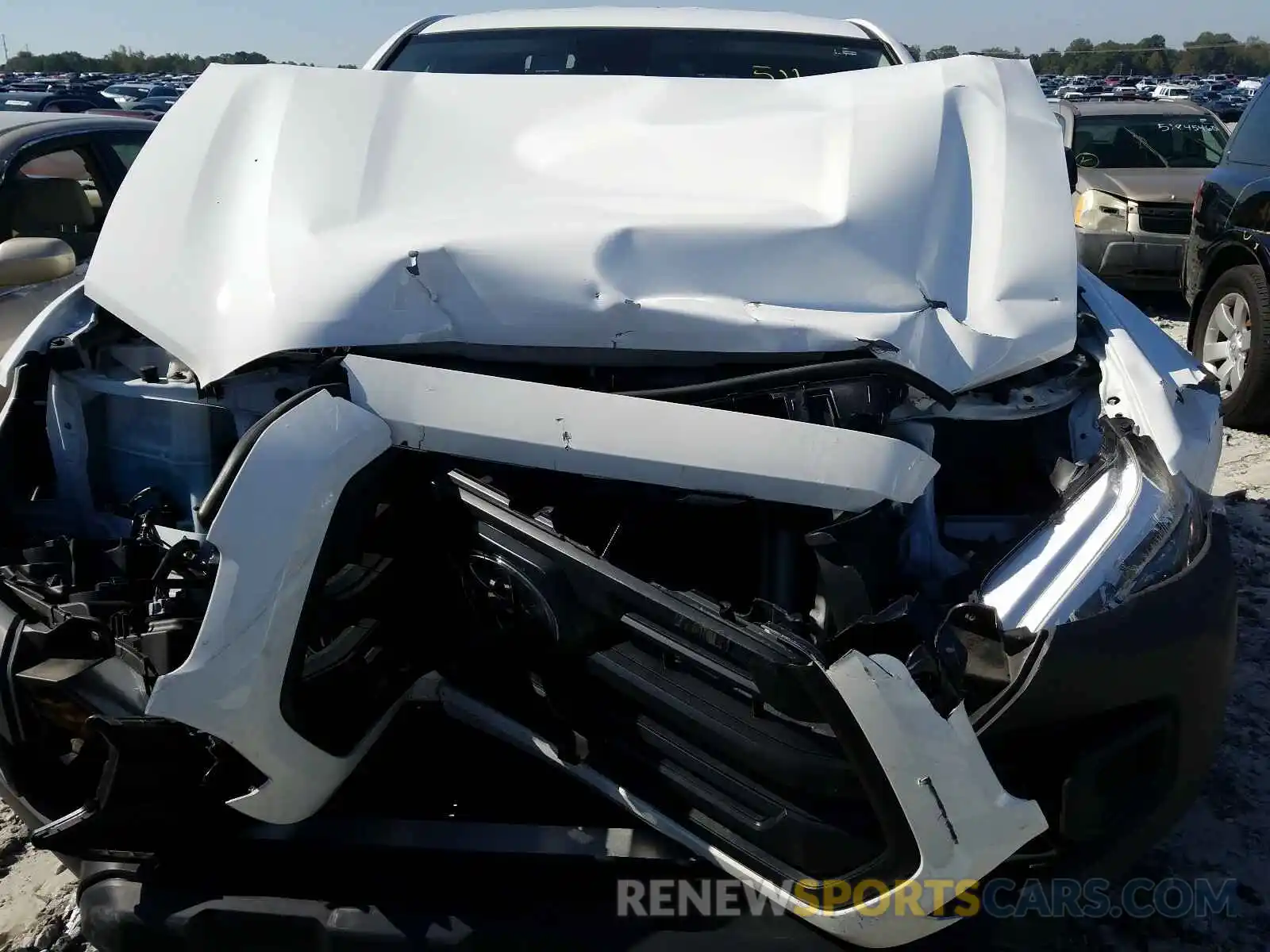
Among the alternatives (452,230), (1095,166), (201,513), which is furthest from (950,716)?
(1095,166)

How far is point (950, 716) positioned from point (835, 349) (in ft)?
2.64

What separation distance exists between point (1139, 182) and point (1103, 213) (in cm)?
43

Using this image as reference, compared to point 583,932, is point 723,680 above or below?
above

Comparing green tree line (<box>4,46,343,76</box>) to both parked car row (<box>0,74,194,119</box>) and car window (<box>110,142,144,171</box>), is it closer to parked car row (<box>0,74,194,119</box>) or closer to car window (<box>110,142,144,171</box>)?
parked car row (<box>0,74,194,119</box>)

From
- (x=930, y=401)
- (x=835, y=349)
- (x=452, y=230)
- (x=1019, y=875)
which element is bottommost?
(x=1019, y=875)

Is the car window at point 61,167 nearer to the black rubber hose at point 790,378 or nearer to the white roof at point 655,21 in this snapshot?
the white roof at point 655,21

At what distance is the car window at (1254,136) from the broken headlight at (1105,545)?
4244mm

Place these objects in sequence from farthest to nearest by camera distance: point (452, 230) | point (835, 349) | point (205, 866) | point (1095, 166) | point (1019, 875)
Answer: point (1095, 166)
point (452, 230)
point (835, 349)
point (205, 866)
point (1019, 875)

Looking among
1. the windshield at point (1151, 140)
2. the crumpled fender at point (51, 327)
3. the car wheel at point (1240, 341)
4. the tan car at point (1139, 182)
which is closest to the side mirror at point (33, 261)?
the crumpled fender at point (51, 327)

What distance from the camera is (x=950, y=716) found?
1.51m

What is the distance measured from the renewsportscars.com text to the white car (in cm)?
1

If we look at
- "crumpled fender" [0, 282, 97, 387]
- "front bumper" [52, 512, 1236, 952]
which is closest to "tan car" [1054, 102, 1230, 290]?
"front bumper" [52, 512, 1236, 952]

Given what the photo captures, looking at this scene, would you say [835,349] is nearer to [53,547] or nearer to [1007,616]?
[1007,616]

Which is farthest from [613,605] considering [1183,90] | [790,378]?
[1183,90]
